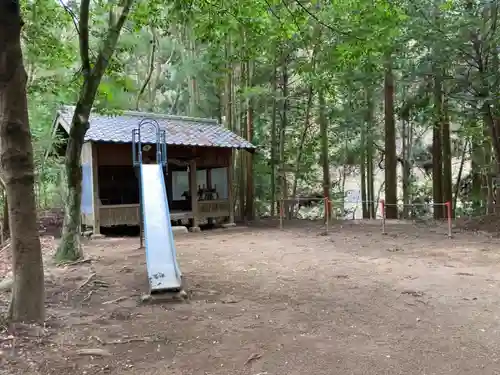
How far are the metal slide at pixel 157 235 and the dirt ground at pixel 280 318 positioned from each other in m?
0.29

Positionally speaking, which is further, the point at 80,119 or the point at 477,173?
the point at 477,173

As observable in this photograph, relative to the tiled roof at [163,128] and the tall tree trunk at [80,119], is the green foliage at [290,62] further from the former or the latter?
the tiled roof at [163,128]

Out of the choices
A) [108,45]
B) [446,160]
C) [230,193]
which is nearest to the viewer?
[108,45]

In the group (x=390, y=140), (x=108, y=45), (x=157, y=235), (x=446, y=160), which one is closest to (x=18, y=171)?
(x=157, y=235)

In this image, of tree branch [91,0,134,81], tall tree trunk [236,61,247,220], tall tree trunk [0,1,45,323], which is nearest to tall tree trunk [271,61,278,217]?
tall tree trunk [236,61,247,220]

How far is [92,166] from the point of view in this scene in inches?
464

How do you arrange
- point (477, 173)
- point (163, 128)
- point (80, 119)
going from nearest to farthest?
point (80, 119) → point (163, 128) → point (477, 173)

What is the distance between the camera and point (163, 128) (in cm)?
1330

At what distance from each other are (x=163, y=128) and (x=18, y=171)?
9514mm

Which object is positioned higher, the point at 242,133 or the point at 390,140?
the point at 242,133

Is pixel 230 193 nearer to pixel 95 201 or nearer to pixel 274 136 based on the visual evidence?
pixel 274 136

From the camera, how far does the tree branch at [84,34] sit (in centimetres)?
646

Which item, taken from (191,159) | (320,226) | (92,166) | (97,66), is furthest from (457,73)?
(92,166)

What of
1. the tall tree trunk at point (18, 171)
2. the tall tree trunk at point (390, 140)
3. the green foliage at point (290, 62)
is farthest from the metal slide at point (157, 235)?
the tall tree trunk at point (390, 140)
